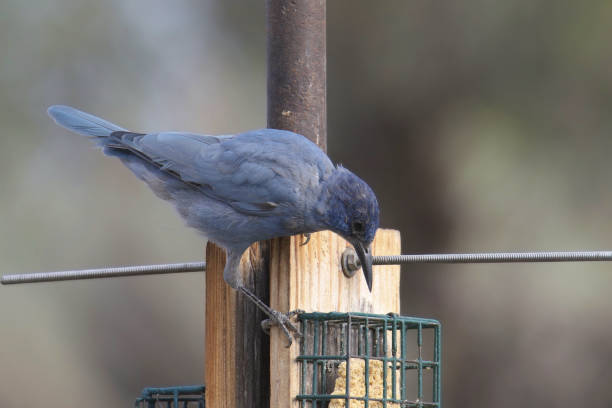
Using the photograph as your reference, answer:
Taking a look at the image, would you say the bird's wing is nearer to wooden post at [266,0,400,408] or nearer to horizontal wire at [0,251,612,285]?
wooden post at [266,0,400,408]

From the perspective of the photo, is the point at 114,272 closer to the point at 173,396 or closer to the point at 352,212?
the point at 173,396

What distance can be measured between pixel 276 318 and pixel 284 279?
0.21 metres

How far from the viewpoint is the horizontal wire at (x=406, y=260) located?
13.0 ft

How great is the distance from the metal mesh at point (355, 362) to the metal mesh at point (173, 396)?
76cm

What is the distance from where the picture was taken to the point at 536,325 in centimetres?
899

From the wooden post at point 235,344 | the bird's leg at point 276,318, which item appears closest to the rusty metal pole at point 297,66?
the wooden post at point 235,344

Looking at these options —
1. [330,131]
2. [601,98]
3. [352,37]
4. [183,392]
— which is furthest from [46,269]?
[601,98]

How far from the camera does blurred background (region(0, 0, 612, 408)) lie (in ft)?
29.4

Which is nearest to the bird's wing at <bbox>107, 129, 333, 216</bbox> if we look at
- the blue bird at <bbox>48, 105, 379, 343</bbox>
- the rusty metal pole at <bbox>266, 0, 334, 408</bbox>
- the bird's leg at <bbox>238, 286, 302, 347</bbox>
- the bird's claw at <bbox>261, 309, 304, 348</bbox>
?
the blue bird at <bbox>48, 105, 379, 343</bbox>

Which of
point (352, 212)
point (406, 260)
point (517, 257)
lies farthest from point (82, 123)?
point (517, 257)

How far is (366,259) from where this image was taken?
171 inches

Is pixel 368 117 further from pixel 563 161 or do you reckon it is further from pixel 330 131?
pixel 563 161

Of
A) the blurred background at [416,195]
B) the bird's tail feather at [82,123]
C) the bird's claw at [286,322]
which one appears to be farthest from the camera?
the blurred background at [416,195]

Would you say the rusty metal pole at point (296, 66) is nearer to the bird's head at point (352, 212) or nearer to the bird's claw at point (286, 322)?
the bird's head at point (352, 212)
